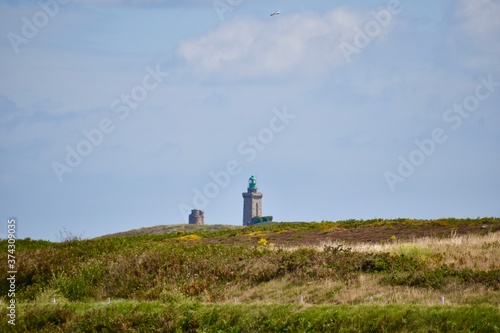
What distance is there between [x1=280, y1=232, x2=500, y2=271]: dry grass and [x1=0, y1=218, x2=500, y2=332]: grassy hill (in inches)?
2.8

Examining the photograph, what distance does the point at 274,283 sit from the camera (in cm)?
4044

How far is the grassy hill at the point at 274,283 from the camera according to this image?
103 feet

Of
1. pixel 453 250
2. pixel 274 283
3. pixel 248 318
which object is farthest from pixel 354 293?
pixel 453 250

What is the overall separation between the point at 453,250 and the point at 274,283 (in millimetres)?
9481

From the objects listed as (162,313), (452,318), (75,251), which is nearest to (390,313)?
(452,318)

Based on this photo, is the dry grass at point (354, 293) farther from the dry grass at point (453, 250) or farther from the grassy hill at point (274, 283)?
the dry grass at point (453, 250)

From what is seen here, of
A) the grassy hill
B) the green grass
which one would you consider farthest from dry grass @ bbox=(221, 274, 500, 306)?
the green grass

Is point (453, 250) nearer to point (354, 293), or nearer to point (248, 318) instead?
point (354, 293)

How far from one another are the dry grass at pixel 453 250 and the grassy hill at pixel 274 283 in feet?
0.23

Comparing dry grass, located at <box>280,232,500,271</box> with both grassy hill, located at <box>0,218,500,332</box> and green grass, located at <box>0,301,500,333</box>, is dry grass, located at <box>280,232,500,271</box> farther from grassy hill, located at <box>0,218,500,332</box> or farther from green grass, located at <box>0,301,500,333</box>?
green grass, located at <box>0,301,500,333</box>

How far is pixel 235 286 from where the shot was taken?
40.8 m

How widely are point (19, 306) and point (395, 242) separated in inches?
857

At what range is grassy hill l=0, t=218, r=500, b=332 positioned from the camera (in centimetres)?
3128

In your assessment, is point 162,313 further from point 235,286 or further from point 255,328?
point 235,286
